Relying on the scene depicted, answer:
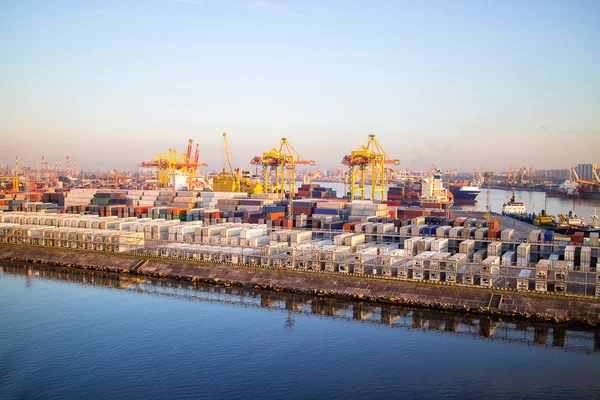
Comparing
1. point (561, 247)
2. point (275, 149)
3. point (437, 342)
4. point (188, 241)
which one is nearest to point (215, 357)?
point (437, 342)

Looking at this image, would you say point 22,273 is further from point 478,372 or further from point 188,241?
point 478,372

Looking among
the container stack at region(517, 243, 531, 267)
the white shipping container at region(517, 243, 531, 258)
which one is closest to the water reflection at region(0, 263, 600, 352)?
the container stack at region(517, 243, 531, 267)

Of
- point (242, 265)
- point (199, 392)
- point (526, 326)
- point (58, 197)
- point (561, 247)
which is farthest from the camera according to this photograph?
point (58, 197)

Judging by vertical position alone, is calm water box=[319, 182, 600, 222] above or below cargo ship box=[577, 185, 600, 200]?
below

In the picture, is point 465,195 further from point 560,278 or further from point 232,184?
point 560,278

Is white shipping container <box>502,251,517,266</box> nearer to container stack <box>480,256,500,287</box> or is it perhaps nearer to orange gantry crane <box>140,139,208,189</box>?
container stack <box>480,256,500,287</box>
